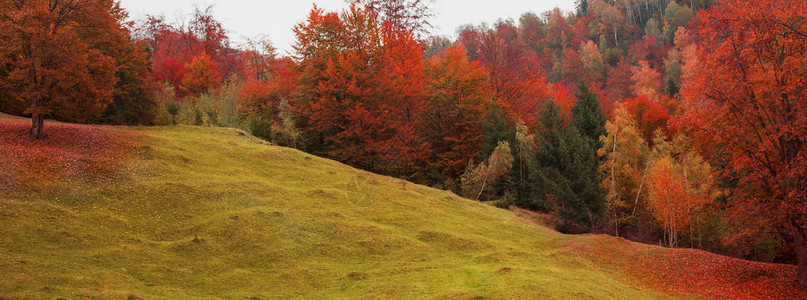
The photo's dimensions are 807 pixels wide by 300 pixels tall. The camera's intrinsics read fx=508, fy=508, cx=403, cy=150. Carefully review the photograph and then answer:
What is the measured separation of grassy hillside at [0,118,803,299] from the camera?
45.7 ft

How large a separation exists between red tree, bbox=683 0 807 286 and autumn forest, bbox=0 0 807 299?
6 centimetres

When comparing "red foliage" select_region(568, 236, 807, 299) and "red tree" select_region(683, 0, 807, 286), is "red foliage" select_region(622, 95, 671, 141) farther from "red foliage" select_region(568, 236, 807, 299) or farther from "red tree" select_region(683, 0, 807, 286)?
"red tree" select_region(683, 0, 807, 286)

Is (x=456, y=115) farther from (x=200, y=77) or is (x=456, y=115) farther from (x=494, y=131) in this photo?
(x=200, y=77)

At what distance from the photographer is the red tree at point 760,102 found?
56.9ft

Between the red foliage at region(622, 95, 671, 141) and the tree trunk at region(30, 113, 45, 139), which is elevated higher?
the red foliage at region(622, 95, 671, 141)

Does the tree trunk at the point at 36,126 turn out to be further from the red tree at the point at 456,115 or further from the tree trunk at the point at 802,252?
the tree trunk at the point at 802,252

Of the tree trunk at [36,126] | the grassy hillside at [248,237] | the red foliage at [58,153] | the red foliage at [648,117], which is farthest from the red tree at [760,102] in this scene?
the red foliage at [648,117]

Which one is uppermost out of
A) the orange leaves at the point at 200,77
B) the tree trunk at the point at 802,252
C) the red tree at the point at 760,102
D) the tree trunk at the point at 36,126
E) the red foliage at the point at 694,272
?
the orange leaves at the point at 200,77

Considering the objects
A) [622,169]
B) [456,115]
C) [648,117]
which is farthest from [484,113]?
[648,117]

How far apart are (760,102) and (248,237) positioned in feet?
61.7

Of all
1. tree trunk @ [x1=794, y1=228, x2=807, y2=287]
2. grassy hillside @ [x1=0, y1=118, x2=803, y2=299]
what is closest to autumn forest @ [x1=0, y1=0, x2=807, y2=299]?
tree trunk @ [x1=794, y1=228, x2=807, y2=287]

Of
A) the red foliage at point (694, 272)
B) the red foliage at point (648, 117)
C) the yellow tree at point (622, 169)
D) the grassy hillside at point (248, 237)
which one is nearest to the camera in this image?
the grassy hillside at point (248, 237)

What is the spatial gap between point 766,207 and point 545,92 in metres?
40.9

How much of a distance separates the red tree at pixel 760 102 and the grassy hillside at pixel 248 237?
10.4 feet
